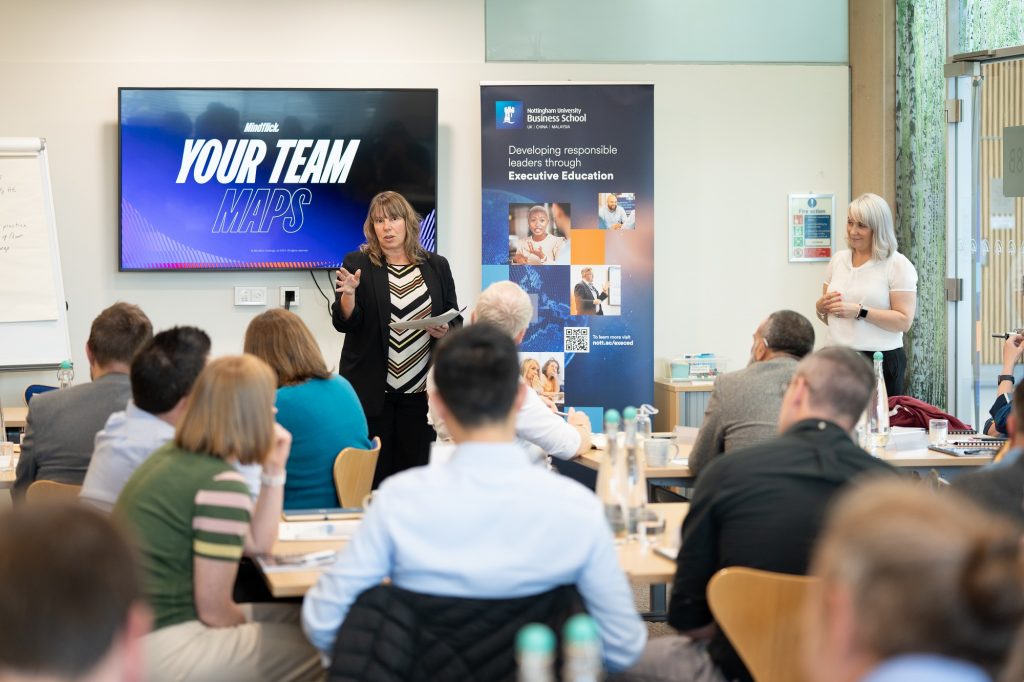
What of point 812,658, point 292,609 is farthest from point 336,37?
point 812,658

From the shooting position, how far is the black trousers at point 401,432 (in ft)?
18.3

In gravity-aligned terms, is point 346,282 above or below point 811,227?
below

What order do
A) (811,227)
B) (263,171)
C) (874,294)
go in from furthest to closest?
(811,227)
(263,171)
(874,294)

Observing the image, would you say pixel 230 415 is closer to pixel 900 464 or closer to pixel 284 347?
pixel 284 347

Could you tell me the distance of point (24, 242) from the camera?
6598 millimetres

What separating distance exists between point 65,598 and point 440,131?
6139 mm

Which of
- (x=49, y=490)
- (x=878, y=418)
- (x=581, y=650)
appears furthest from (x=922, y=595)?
(x=878, y=418)

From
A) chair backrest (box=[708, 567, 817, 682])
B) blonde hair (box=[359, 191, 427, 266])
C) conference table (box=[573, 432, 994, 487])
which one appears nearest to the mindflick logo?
blonde hair (box=[359, 191, 427, 266])

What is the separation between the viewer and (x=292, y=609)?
3.12m

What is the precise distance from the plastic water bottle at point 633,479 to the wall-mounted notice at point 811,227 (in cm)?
458

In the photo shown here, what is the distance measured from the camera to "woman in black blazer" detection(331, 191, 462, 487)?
18.5 ft

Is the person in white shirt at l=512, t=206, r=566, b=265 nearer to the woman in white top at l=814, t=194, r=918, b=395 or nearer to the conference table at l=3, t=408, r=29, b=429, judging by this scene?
the woman in white top at l=814, t=194, r=918, b=395

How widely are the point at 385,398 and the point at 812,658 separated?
4.48 metres

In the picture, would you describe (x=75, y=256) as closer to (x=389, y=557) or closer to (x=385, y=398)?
(x=385, y=398)
